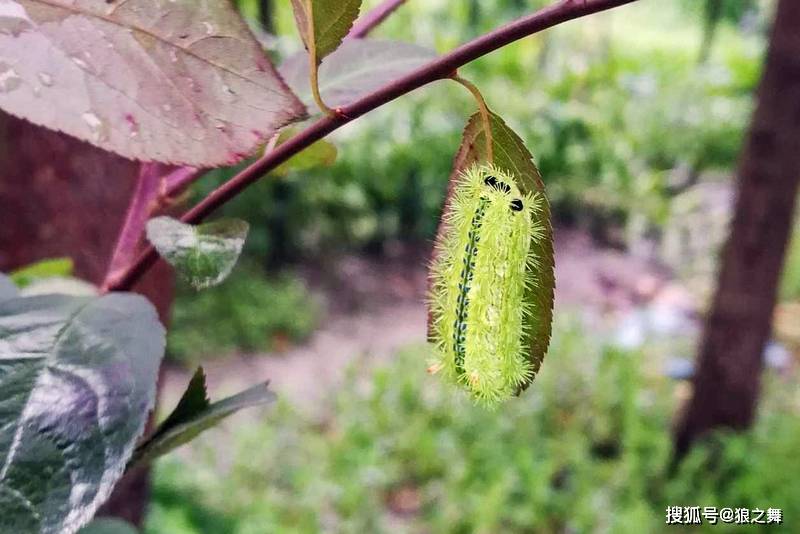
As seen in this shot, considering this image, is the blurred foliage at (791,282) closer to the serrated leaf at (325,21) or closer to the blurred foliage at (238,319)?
the blurred foliage at (238,319)

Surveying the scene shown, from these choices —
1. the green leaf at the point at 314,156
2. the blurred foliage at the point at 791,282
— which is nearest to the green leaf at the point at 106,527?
the green leaf at the point at 314,156

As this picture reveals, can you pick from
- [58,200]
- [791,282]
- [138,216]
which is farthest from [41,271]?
[791,282]

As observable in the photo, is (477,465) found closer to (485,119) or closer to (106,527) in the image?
(106,527)

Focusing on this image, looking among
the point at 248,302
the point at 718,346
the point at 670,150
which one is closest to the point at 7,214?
the point at 718,346

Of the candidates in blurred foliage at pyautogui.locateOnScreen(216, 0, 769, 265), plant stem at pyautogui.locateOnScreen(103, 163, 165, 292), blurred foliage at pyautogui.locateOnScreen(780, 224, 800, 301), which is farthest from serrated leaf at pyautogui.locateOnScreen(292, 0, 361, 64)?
blurred foliage at pyautogui.locateOnScreen(780, 224, 800, 301)

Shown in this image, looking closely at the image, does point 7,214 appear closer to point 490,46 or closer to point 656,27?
point 490,46

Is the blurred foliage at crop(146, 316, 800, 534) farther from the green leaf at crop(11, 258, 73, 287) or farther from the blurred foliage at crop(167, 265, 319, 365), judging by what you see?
the green leaf at crop(11, 258, 73, 287)
